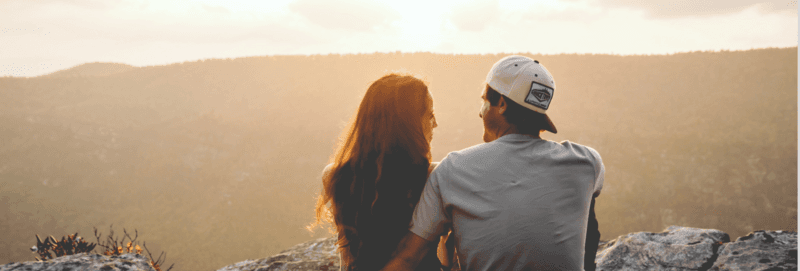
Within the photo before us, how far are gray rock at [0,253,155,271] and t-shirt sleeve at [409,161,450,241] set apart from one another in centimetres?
313

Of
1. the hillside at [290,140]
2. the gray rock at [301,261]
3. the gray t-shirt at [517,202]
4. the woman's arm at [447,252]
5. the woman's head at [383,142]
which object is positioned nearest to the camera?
the gray t-shirt at [517,202]

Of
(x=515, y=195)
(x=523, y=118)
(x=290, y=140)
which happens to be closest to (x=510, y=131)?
(x=523, y=118)

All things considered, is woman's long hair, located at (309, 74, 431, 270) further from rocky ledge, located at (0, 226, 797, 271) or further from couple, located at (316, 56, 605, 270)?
rocky ledge, located at (0, 226, 797, 271)

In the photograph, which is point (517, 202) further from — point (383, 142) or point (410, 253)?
point (383, 142)

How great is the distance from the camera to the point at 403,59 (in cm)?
2622

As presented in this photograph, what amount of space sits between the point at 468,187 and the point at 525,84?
598 mm

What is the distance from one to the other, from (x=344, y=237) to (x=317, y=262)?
7.45 ft

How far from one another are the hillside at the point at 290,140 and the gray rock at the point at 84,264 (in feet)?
24.3

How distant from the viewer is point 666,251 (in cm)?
366

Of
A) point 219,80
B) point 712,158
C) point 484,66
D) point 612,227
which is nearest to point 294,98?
point 219,80

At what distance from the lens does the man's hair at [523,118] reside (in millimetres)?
1815

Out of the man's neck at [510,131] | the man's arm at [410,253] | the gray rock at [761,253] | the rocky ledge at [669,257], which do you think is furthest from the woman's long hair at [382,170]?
the gray rock at [761,253]

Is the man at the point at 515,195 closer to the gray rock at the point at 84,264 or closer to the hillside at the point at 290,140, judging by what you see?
the gray rock at the point at 84,264

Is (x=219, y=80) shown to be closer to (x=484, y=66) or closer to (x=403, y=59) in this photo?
(x=403, y=59)
